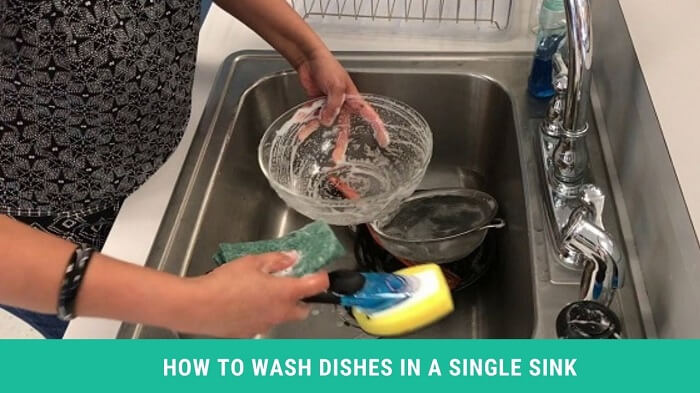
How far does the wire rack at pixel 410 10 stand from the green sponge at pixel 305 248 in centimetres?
46

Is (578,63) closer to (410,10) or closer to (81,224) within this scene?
(410,10)

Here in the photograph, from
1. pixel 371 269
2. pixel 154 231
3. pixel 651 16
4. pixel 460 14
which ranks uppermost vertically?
pixel 651 16

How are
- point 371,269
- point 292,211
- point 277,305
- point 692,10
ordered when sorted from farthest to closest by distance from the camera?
point 292,211, point 371,269, point 692,10, point 277,305

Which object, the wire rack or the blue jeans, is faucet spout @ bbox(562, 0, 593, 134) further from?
the blue jeans

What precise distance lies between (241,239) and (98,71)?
12.0 inches

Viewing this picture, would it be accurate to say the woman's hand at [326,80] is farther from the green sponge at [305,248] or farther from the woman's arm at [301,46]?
the green sponge at [305,248]

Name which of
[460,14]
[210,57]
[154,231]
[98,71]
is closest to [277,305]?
[154,231]

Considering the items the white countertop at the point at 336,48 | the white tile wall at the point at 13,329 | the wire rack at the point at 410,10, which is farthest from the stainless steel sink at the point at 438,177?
the white tile wall at the point at 13,329

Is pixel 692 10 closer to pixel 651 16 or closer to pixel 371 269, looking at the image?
pixel 651 16

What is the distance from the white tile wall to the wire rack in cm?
108

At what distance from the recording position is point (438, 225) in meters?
0.95

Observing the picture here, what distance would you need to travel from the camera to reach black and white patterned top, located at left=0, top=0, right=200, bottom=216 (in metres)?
0.77

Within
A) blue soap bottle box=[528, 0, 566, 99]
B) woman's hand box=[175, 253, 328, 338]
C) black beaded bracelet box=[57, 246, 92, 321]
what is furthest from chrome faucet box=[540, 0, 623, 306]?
black beaded bracelet box=[57, 246, 92, 321]

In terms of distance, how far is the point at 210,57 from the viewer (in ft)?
3.64
